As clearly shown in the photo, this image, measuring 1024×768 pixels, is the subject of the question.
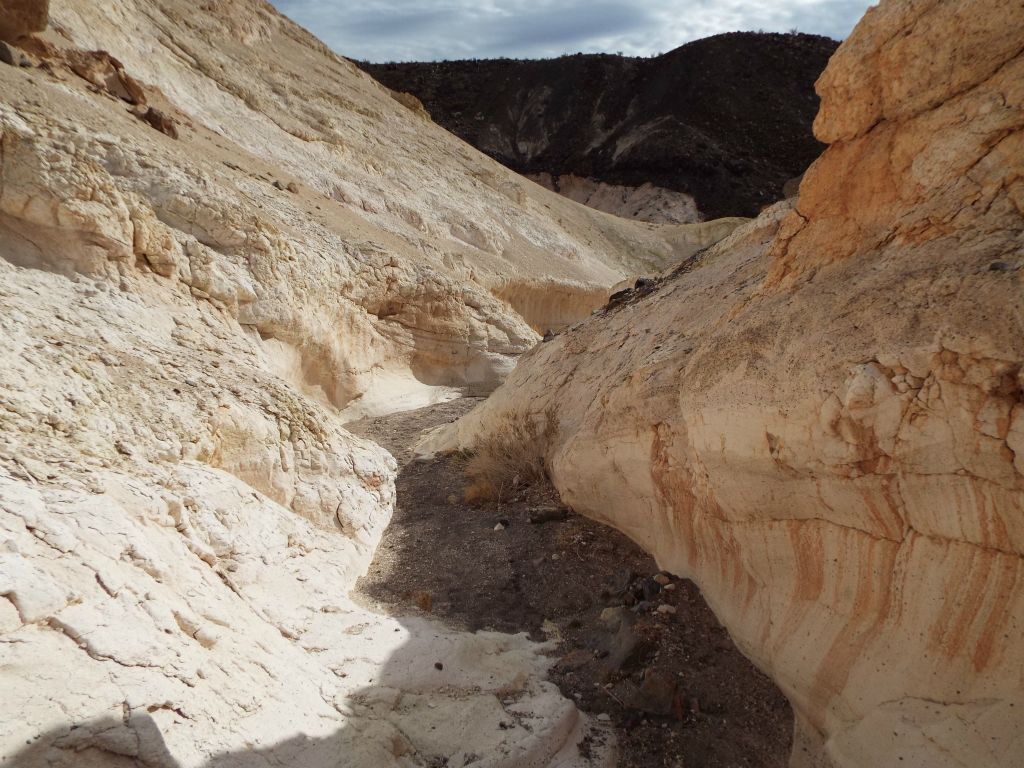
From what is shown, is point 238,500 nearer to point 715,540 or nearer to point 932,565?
point 715,540

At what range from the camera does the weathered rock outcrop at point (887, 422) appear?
213 cm

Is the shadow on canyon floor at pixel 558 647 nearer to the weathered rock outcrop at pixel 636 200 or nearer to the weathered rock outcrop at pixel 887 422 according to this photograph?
the weathered rock outcrop at pixel 887 422

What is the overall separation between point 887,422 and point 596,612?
7.18ft

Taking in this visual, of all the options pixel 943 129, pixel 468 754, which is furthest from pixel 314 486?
pixel 943 129

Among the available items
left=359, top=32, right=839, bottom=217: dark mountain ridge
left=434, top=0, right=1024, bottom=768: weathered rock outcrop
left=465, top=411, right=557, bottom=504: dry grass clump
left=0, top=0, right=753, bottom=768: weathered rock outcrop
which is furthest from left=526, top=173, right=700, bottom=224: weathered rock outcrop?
left=434, top=0, right=1024, bottom=768: weathered rock outcrop

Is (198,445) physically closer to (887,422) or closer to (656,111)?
(887,422)

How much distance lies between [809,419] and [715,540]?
120 cm

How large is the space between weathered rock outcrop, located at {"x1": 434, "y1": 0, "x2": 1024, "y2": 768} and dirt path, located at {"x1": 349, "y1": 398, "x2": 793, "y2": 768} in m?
0.19

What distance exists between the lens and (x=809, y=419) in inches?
104

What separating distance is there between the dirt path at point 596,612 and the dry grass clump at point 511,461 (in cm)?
14

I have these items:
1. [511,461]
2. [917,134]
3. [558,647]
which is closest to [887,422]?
[917,134]

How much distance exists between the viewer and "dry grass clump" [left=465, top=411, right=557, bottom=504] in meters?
5.64

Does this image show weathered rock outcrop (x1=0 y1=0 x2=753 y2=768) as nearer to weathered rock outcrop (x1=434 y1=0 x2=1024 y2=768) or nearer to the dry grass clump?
the dry grass clump

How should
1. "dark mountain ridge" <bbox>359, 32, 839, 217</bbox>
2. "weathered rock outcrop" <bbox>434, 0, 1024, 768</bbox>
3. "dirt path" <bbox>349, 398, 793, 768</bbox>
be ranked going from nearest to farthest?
1. "weathered rock outcrop" <bbox>434, 0, 1024, 768</bbox>
2. "dirt path" <bbox>349, 398, 793, 768</bbox>
3. "dark mountain ridge" <bbox>359, 32, 839, 217</bbox>
